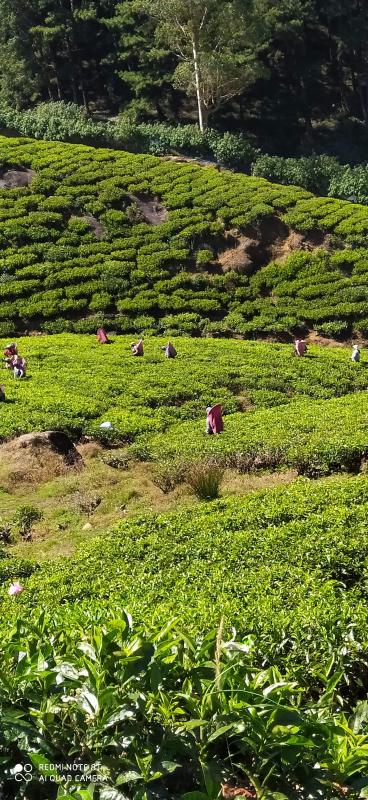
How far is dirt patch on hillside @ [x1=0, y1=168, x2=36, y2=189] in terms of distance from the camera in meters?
36.5

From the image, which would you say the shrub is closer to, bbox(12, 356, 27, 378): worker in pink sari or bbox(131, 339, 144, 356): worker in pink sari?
bbox(12, 356, 27, 378): worker in pink sari

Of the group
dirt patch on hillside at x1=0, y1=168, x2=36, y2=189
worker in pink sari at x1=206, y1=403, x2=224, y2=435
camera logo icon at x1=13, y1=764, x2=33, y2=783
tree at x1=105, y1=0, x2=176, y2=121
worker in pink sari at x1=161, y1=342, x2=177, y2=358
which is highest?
tree at x1=105, y1=0, x2=176, y2=121

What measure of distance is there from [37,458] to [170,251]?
20235mm

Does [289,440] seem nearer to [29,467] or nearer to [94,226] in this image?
[29,467]

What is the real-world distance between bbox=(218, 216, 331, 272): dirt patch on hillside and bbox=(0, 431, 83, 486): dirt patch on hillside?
19.3m

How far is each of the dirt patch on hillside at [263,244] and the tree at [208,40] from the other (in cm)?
1780

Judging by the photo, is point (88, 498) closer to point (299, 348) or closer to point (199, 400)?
point (199, 400)

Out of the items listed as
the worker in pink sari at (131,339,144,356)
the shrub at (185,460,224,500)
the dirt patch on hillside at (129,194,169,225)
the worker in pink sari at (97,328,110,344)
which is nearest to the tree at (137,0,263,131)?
the dirt patch on hillside at (129,194,169,225)

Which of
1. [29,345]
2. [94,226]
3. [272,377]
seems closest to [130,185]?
[94,226]

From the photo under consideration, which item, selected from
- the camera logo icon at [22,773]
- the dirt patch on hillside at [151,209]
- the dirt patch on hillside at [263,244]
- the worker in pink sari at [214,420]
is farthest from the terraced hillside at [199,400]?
the dirt patch on hillside at [151,209]

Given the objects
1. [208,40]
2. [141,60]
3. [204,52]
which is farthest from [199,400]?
[141,60]

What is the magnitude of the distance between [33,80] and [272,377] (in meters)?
47.3

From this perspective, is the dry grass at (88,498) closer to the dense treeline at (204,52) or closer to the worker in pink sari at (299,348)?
the worker in pink sari at (299,348)

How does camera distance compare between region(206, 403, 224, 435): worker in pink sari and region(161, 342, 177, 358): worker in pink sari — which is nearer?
region(206, 403, 224, 435): worker in pink sari
